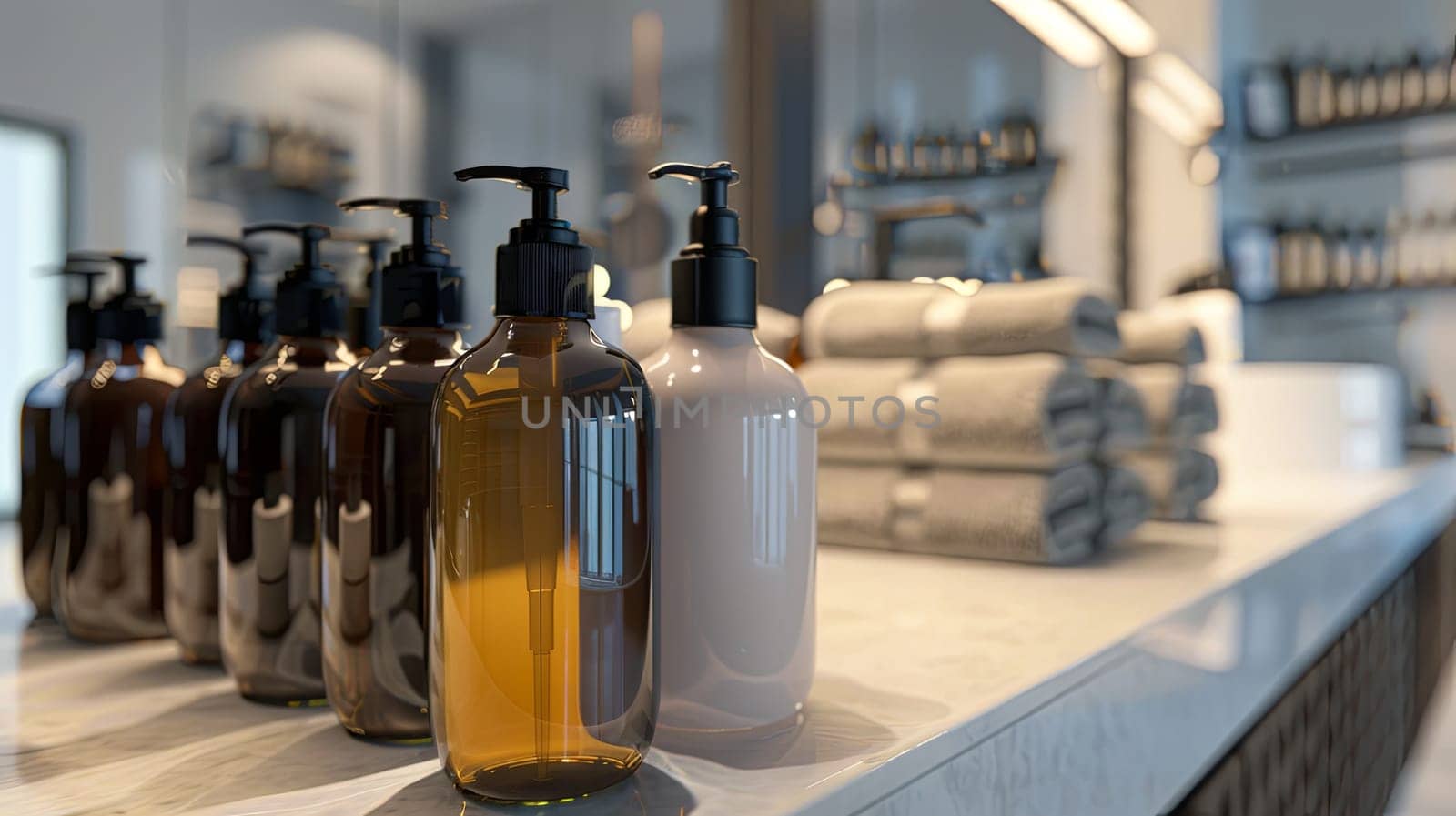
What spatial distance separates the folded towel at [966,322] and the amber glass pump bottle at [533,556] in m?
0.50

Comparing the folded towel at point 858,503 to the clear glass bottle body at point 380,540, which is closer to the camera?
the clear glass bottle body at point 380,540

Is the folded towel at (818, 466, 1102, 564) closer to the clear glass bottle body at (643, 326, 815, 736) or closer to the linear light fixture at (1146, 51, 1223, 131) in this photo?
the clear glass bottle body at (643, 326, 815, 736)

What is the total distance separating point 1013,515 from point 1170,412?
288 millimetres

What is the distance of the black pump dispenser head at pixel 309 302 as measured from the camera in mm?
356

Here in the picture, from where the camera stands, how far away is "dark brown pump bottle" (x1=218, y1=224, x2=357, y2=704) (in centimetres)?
34

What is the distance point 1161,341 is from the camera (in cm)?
92

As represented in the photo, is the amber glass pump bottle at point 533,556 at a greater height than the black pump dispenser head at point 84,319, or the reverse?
the black pump dispenser head at point 84,319

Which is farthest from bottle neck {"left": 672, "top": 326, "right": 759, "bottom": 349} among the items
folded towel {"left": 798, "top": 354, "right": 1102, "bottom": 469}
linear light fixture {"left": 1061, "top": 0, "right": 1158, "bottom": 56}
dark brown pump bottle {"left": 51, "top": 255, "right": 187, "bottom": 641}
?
linear light fixture {"left": 1061, "top": 0, "right": 1158, "bottom": 56}

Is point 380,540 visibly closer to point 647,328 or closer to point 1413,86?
point 647,328

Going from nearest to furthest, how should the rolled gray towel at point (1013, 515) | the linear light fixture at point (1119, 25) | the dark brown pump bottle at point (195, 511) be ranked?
the dark brown pump bottle at point (195, 511)
the rolled gray towel at point (1013, 515)
the linear light fixture at point (1119, 25)

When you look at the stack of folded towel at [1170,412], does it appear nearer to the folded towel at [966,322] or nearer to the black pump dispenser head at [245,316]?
the folded towel at [966,322]

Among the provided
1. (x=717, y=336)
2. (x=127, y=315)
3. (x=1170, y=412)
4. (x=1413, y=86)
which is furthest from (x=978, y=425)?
(x=1413, y=86)

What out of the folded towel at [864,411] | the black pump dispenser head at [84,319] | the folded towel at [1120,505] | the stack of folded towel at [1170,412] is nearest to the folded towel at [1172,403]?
the stack of folded towel at [1170,412]

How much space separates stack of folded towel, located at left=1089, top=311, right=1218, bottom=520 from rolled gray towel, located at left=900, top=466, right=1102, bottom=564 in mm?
142
